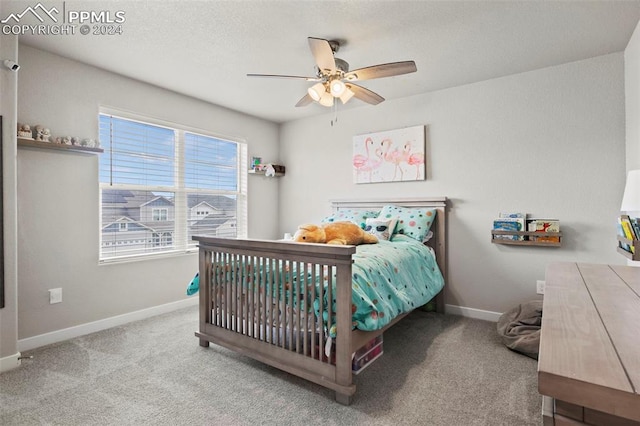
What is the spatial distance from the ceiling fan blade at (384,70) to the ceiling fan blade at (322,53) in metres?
0.17

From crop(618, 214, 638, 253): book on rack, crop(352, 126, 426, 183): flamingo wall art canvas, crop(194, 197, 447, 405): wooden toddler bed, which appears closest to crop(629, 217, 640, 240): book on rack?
crop(618, 214, 638, 253): book on rack

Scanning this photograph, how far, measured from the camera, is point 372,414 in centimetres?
172

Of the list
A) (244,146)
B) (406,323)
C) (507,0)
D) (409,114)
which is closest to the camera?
(507,0)

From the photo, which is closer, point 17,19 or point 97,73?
point 17,19

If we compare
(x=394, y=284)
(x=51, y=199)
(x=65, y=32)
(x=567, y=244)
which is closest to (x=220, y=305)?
(x=394, y=284)

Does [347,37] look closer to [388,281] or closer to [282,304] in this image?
[388,281]

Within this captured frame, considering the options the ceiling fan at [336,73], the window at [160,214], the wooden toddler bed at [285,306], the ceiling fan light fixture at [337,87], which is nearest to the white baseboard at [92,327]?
the window at [160,214]

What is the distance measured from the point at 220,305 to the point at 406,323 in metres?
1.77

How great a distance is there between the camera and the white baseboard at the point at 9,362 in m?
2.15

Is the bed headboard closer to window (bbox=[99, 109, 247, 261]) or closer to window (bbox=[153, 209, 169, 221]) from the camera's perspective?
window (bbox=[99, 109, 247, 261])

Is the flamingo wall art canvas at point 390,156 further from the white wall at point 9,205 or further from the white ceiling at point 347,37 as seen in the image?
the white wall at point 9,205

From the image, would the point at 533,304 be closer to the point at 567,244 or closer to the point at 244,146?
the point at 567,244

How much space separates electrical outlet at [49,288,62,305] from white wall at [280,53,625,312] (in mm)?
3232

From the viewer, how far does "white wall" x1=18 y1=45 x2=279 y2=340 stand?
254cm
